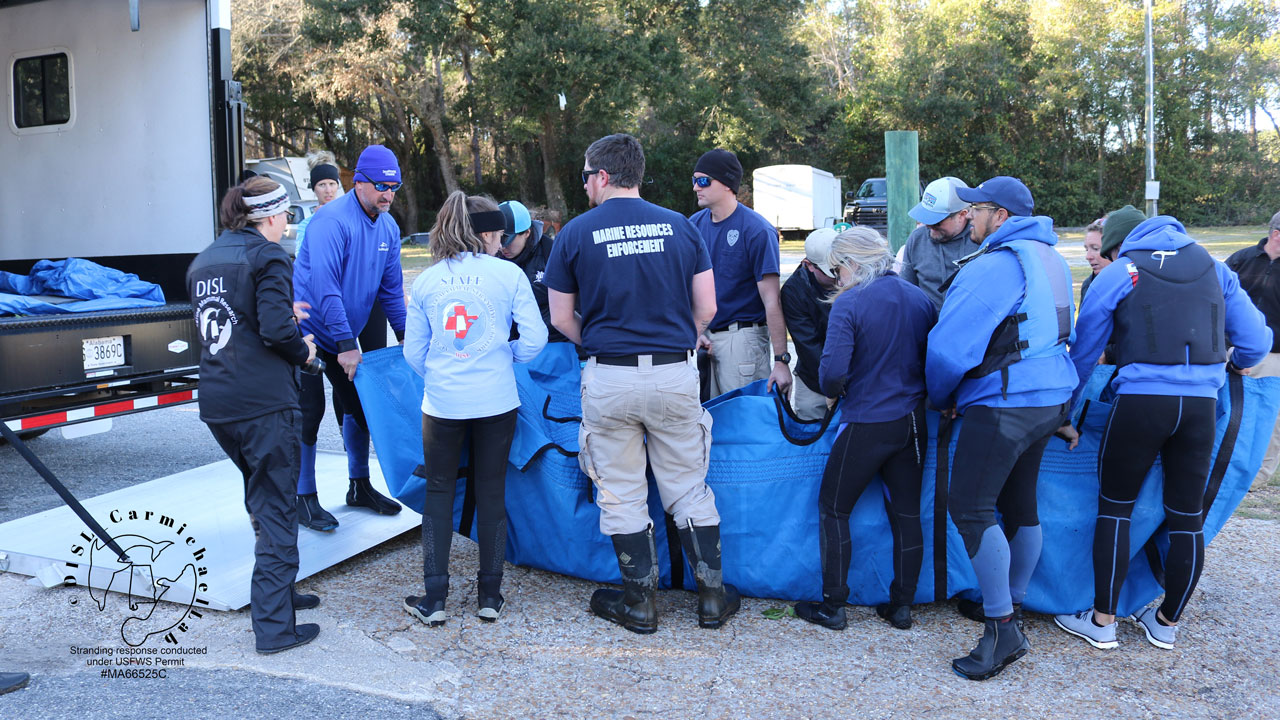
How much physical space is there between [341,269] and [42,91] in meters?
3.25

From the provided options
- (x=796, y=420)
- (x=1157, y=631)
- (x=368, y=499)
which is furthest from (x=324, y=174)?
(x=1157, y=631)

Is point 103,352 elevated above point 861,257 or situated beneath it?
situated beneath

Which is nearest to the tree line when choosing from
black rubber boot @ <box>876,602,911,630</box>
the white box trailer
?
the white box trailer

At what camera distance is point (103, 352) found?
4824mm

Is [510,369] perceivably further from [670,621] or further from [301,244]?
[301,244]

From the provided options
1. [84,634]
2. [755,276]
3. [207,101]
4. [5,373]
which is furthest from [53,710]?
[207,101]

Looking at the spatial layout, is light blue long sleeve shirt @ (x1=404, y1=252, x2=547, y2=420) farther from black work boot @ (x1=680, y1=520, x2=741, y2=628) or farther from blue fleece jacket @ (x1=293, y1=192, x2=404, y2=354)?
black work boot @ (x1=680, y1=520, x2=741, y2=628)

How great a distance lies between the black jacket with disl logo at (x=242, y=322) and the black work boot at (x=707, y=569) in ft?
5.45

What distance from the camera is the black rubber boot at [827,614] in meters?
3.82

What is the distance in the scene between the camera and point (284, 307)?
3.51 meters

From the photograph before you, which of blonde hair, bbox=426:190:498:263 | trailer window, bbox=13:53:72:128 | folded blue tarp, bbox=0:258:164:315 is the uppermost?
trailer window, bbox=13:53:72:128

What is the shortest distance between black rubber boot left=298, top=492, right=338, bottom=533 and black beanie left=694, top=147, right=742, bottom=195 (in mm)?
2493

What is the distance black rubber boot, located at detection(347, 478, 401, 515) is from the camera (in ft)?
16.7

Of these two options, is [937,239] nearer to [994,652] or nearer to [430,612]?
[994,652]
